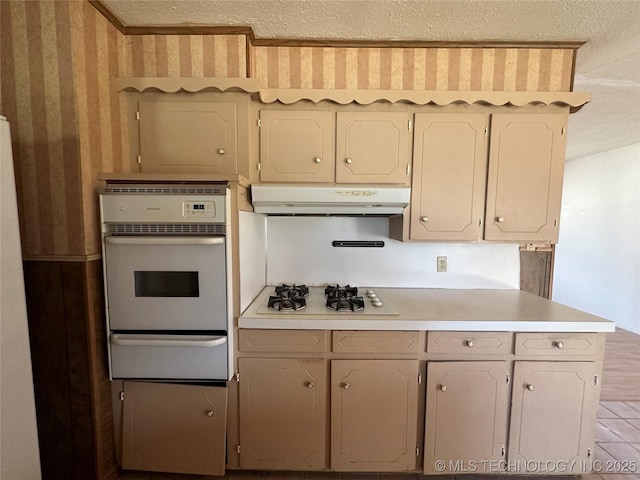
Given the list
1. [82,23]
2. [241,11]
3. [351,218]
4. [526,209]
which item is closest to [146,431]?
[351,218]

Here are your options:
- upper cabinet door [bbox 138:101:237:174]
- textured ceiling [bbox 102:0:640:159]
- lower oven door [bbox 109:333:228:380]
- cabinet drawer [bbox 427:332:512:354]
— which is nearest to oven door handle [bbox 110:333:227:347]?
lower oven door [bbox 109:333:228:380]

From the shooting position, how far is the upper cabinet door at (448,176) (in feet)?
5.49

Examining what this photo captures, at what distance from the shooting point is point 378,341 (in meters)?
1.43

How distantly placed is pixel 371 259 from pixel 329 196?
0.75 meters

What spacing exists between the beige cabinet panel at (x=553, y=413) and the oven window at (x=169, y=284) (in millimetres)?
1679

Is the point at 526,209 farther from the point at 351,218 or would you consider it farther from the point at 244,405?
the point at 244,405

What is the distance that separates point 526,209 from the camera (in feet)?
5.63

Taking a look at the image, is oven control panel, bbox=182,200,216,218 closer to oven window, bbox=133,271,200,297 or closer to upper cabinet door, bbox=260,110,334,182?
oven window, bbox=133,271,200,297

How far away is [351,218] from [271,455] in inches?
58.4

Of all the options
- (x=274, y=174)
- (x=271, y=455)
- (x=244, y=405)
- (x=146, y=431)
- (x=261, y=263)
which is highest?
(x=274, y=174)

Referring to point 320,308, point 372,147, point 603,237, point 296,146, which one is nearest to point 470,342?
point 320,308

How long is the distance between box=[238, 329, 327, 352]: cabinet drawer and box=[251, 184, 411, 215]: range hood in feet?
2.22

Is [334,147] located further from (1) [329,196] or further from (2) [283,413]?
(2) [283,413]

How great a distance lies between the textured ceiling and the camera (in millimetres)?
1375
